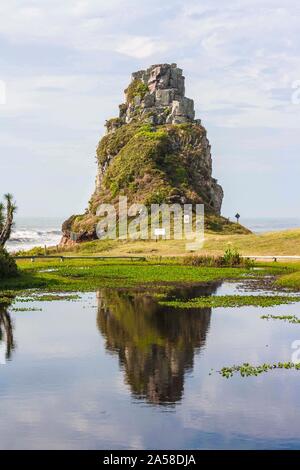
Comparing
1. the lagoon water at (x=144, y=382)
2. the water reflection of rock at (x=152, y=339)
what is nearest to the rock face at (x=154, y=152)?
the water reflection of rock at (x=152, y=339)

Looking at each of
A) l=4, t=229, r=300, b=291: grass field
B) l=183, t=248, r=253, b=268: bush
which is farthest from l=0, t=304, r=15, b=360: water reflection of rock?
l=183, t=248, r=253, b=268: bush

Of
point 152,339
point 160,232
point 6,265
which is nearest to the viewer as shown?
point 152,339

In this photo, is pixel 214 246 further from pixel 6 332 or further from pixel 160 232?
pixel 6 332

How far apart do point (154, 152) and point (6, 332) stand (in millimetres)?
119189

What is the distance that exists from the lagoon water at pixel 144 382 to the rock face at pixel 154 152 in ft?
327

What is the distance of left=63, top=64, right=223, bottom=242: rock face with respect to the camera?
14975cm

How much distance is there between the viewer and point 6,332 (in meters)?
39.8

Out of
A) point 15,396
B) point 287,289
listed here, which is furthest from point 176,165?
point 15,396

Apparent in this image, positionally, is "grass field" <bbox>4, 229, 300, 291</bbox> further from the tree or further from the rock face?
the rock face

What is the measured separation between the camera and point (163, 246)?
4274 inches

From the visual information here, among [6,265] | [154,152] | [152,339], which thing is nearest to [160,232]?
[154,152]
